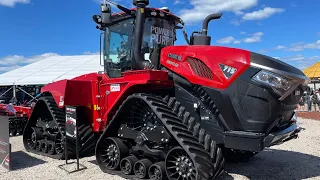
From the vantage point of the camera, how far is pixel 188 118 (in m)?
4.77

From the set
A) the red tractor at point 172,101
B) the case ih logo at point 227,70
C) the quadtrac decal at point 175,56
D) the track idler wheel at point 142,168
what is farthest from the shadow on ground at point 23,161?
the case ih logo at point 227,70

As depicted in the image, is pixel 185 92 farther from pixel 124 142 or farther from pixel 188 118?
pixel 124 142

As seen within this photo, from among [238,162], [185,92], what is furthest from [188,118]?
[238,162]

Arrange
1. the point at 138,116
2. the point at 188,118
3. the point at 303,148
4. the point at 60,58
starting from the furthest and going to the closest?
1. the point at 60,58
2. the point at 303,148
3. the point at 138,116
4. the point at 188,118

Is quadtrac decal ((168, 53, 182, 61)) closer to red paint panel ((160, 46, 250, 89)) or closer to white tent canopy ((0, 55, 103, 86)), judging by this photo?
red paint panel ((160, 46, 250, 89))

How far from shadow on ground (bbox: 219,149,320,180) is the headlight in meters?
2.00

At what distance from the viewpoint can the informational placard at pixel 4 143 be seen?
6.45 metres

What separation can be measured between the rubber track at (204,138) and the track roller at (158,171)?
0.78 metres

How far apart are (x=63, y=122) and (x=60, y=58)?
21.6 m

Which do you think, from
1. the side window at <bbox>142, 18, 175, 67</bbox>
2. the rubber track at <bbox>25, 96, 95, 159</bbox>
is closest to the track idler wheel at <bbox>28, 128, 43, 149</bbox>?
the rubber track at <bbox>25, 96, 95, 159</bbox>

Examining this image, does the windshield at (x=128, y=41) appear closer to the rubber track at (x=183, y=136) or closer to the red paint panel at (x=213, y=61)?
the red paint panel at (x=213, y=61)

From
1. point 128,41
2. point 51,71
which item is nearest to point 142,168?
point 128,41

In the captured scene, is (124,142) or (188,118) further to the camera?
(124,142)

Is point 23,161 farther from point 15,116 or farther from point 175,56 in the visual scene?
point 15,116
